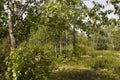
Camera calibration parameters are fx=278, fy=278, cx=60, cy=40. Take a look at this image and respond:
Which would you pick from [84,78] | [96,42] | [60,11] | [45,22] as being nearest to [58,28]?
[45,22]

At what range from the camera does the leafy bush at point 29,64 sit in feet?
35.8

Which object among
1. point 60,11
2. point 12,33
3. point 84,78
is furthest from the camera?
point 84,78

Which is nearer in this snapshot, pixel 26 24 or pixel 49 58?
pixel 49 58

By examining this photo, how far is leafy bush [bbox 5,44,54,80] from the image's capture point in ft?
35.8

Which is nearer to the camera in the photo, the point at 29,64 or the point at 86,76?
the point at 29,64

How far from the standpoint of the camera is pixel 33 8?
15.4 meters

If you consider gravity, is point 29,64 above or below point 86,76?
above

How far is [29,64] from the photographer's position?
1127 cm

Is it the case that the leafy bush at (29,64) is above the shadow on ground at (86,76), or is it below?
above

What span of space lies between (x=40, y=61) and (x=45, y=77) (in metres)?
0.71

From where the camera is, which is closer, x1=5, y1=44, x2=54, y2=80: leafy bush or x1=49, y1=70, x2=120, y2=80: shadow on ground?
x1=5, y1=44, x2=54, y2=80: leafy bush

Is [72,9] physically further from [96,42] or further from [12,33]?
[96,42]

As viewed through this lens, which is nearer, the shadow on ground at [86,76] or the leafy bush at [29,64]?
the leafy bush at [29,64]

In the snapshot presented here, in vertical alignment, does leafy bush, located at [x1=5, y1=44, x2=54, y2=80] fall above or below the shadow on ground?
above
